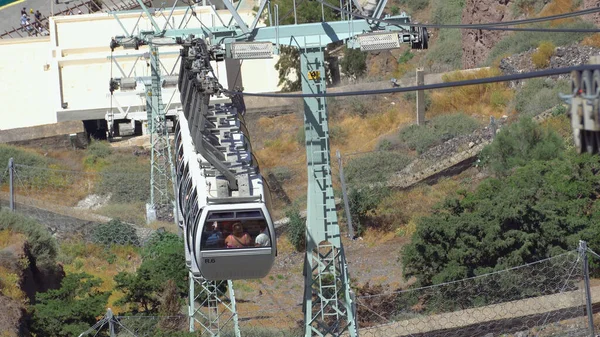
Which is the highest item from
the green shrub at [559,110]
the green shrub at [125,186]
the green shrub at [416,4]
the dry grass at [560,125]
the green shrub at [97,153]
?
the green shrub at [416,4]

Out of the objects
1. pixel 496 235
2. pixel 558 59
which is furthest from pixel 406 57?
pixel 496 235

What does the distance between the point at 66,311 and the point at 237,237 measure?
4770mm

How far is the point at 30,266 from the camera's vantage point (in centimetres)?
2653

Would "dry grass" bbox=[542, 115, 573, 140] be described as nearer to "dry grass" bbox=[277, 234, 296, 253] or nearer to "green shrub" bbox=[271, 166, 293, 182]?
"green shrub" bbox=[271, 166, 293, 182]

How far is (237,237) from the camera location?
18.5 meters

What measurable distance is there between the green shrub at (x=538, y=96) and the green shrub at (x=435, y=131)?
5.22ft

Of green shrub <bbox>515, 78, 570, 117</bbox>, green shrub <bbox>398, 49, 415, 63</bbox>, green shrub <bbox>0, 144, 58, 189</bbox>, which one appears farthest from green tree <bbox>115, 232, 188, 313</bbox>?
green shrub <bbox>398, 49, 415, 63</bbox>

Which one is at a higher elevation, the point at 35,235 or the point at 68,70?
the point at 68,70

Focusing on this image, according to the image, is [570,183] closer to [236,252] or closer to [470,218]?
[470,218]

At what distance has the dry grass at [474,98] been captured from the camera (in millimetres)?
38531

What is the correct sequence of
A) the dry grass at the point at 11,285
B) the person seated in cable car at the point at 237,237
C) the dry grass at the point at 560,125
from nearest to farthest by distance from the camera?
the person seated in cable car at the point at 237,237 < the dry grass at the point at 11,285 < the dry grass at the point at 560,125

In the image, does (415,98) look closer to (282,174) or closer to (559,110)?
(282,174)

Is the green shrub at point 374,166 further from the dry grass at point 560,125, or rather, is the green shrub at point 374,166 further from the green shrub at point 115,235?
the green shrub at point 115,235

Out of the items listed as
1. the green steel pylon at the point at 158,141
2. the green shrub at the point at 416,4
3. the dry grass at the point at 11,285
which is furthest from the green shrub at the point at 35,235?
the green shrub at the point at 416,4
